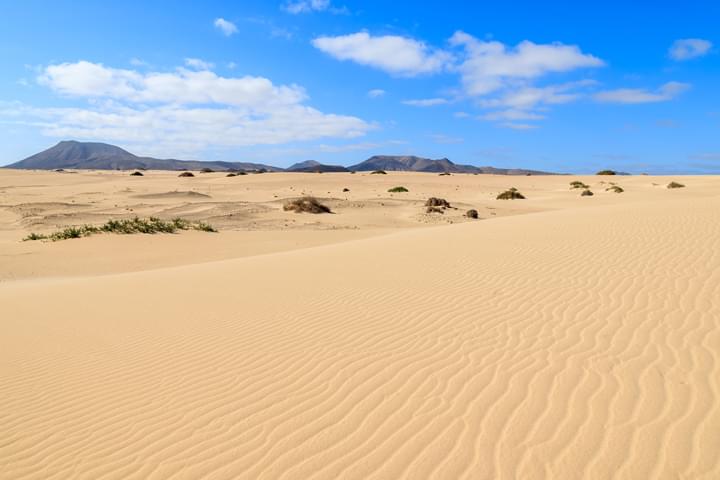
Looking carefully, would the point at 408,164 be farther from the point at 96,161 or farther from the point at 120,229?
the point at 120,229

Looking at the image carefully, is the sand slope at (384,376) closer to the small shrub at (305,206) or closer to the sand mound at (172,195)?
the small shrub at (305,206)

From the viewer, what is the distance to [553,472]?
9.58ft

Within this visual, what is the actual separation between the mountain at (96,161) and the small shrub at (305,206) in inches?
4231

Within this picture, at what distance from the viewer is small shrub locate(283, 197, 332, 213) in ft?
82.5

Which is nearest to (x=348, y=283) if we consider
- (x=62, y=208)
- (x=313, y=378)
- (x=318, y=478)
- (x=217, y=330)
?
(x=217, y=330)

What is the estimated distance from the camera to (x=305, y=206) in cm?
2523

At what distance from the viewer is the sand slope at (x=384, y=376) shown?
3.23 meters

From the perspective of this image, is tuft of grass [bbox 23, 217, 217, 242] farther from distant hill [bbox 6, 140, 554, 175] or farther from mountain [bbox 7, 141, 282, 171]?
mountain [bbox 7, 141, 282, 171]

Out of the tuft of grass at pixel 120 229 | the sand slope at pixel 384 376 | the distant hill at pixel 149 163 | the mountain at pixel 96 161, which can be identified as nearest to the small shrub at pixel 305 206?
the tuft of grass at pixel 120 229

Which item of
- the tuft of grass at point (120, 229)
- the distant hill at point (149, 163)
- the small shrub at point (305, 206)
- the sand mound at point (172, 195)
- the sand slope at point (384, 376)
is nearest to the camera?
the sand slope at point (384, 376)

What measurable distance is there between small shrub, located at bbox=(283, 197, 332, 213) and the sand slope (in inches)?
647

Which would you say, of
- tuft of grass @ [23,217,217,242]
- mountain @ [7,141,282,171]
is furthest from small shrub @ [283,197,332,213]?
mountain @ [7,141,282,171]

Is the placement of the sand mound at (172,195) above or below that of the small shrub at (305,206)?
above

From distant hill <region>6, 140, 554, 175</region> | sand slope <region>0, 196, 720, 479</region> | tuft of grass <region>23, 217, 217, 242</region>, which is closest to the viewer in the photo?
sand slope <region>0, 196, 720, 479</region>
